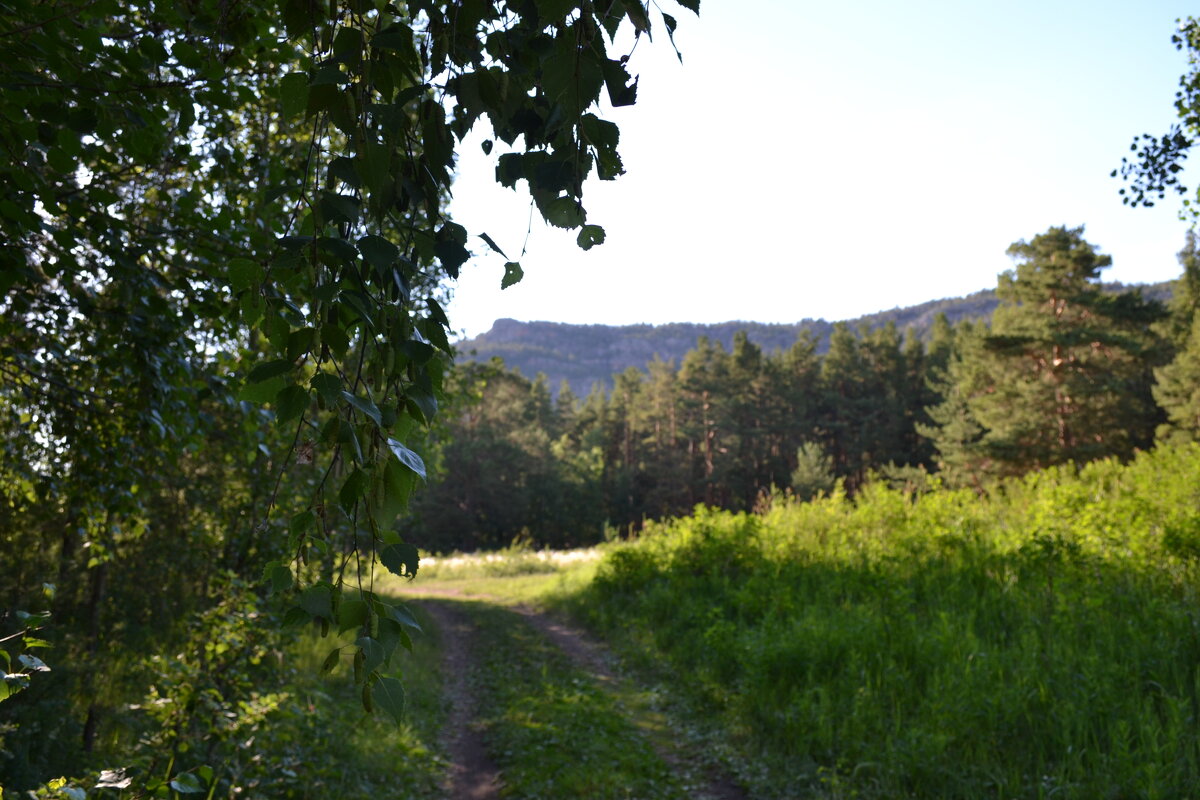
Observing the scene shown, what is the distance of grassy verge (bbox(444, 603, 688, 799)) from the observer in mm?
5930

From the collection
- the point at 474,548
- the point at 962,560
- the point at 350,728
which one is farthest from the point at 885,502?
the point at 474,548

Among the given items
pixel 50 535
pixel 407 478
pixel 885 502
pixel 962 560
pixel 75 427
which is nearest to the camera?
pixel 407 478

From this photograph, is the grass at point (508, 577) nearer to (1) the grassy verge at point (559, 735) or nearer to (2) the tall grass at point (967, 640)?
(1) the grassy verge at point (559, 735)

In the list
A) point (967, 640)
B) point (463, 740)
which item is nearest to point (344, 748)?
point (463, 740)

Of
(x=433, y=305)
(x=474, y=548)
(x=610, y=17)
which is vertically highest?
(x=610, y=17)

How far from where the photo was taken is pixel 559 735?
7145 millimetres

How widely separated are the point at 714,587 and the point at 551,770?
5591mm

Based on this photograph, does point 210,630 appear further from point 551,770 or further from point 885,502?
point 885,502

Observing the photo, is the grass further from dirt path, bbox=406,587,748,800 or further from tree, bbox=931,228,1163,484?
tree, bbox=931,228,1163,484

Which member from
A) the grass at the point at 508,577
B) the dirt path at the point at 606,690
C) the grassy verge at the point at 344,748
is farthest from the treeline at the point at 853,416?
the grassy verge at the point at 344,748

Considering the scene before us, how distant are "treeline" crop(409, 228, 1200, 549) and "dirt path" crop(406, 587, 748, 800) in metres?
22.7

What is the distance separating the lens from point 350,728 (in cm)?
699

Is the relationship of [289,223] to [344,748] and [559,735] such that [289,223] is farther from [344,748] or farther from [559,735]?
[559,735]

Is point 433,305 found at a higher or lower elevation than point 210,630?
higher
